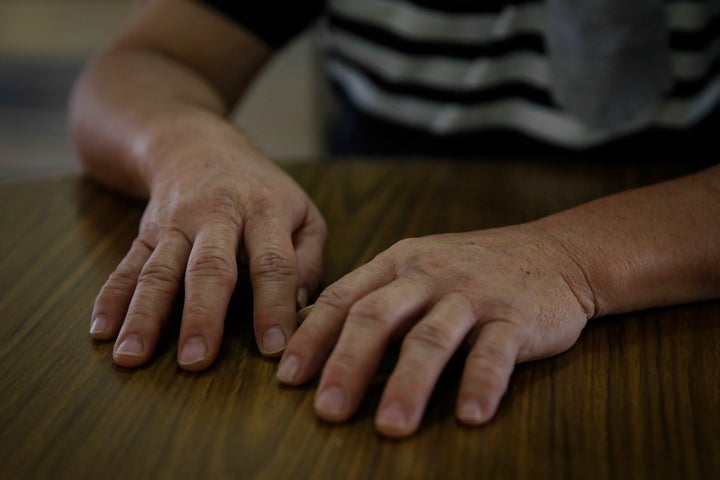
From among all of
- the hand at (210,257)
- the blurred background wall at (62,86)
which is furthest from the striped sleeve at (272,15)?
the blurred background wall at (62,86)

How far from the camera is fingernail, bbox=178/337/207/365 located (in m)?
0.61

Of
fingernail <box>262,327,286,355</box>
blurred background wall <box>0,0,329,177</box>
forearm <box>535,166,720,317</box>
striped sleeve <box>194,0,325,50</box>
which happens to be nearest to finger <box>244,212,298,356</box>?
fingernail <box>262,327,286,355</box>

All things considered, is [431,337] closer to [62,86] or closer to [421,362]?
[421,362]

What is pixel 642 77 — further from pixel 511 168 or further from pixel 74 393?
pixel 74 393

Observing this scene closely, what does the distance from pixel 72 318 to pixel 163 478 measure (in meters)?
0.24

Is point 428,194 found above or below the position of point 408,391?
below

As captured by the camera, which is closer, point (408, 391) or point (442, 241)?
point (408, 391)

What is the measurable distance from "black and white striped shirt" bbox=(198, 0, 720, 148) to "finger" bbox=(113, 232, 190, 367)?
0.51m

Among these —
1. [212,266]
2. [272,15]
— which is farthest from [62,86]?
[212,266]

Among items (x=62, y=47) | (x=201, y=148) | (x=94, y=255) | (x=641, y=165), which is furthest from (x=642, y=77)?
(x=62, y=47)

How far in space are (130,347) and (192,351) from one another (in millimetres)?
50

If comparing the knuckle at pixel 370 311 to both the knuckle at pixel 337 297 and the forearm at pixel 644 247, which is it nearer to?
the knuckle at pixel 337 297

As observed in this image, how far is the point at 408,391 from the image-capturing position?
55 cm

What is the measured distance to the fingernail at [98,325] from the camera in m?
0.66
